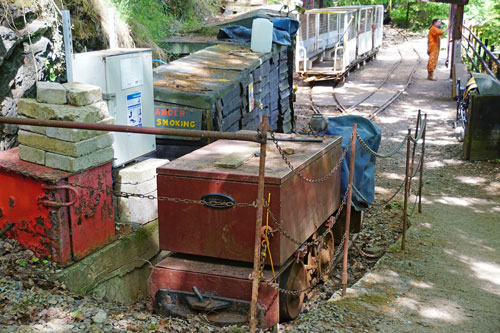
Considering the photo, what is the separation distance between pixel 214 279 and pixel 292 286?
0.80 metres

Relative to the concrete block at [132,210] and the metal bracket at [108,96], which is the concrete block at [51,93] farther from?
the concrete block at [132,210]

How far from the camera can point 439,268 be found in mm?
6316

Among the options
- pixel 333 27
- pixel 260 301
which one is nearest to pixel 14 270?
pixel 260 301

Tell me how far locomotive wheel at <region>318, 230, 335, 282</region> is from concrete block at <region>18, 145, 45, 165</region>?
116 inches

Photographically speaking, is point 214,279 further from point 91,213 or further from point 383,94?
point 383,94

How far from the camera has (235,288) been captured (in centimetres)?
488

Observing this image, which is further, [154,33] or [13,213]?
[154,33]

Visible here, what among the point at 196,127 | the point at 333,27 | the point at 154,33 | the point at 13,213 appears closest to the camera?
the point at 13,213

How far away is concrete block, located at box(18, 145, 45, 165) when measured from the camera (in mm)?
5480

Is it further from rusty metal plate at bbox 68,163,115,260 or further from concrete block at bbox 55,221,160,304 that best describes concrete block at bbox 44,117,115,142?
concrete block at bbox 55,221,160,304

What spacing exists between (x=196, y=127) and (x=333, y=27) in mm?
15053

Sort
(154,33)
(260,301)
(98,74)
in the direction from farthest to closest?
(154,33)
(98,74)
(260,301)

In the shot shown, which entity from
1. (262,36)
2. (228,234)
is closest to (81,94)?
(228,234)

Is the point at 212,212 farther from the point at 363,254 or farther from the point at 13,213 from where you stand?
the point at 363,254
